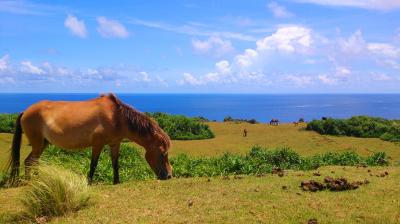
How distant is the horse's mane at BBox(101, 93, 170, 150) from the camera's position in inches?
416

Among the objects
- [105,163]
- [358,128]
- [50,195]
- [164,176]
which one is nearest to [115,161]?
[164,176]

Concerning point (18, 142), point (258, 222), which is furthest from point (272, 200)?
point (18, 142)

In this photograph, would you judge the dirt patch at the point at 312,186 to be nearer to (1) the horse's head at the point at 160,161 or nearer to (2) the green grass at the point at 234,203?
(2) the green grass at the point at 234,203

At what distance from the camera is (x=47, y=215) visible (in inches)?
281

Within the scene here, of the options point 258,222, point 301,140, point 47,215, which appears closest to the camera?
point 258,222

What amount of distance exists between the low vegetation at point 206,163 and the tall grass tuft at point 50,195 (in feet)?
12.5

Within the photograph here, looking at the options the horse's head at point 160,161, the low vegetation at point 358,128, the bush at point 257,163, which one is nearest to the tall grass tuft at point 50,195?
the horse's head at point 160,161

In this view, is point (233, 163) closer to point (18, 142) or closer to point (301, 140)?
point (18, 142)

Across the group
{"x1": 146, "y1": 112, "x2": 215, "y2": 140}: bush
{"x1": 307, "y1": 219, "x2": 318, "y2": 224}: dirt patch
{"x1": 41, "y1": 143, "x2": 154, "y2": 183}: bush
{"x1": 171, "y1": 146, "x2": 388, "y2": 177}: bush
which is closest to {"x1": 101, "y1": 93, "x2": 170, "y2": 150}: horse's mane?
{"x1": 41, "y1": 143, "x2": 154, "y2": 183}: bush

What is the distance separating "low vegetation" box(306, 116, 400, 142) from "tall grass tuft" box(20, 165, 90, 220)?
1999cm

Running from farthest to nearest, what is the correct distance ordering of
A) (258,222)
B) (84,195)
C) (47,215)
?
(84,195), (47,215), (258,222)

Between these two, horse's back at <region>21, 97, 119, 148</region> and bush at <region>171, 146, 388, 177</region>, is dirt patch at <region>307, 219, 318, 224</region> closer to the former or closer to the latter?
bush at <region>171, 146, 388, 177</region>

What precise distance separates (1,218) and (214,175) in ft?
19.5

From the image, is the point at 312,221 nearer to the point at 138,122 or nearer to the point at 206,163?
the point at 138,122
